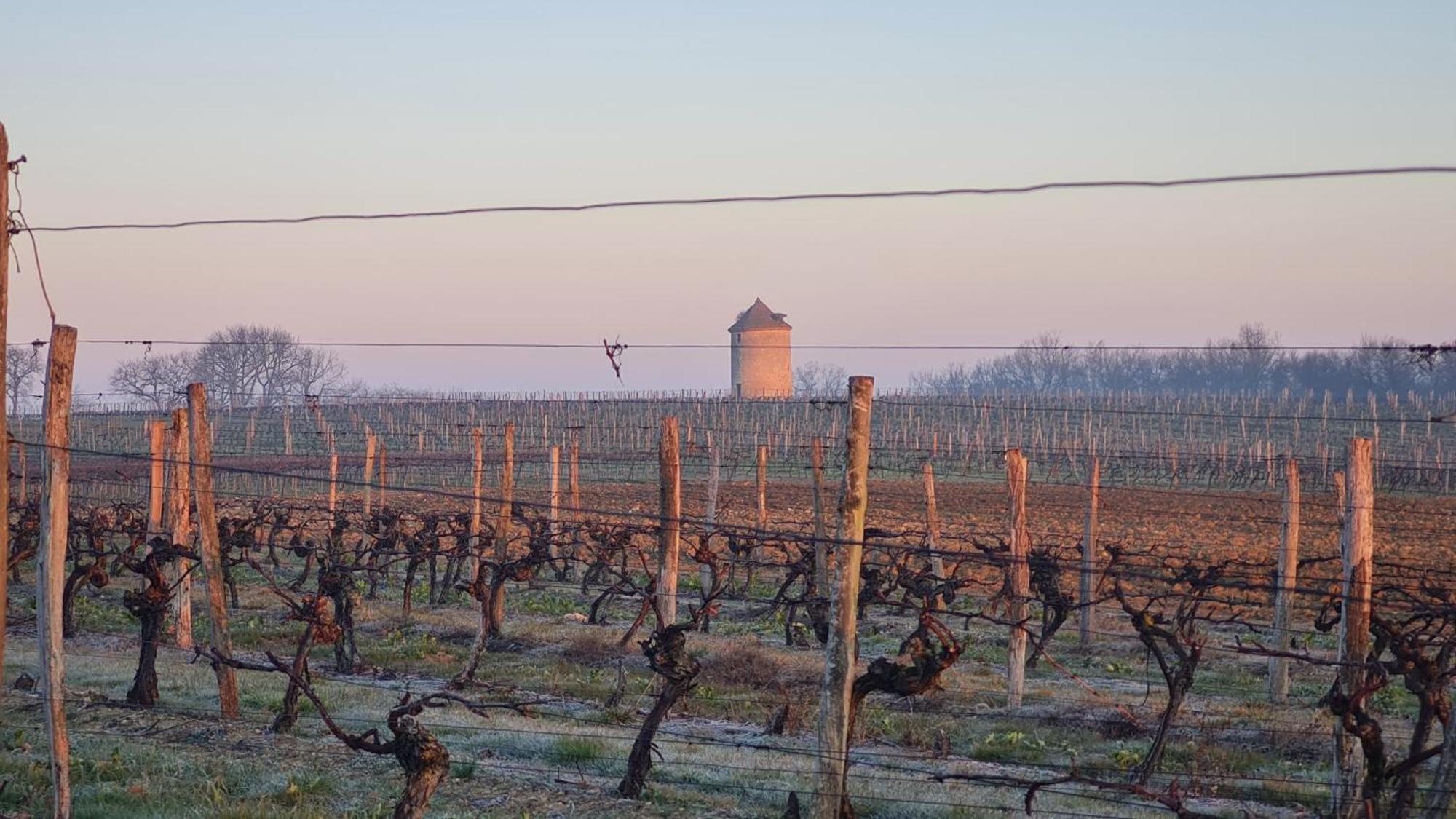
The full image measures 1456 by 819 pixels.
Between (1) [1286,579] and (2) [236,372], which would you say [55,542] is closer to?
(1) [1286,579]

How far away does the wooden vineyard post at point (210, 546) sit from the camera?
343 inches

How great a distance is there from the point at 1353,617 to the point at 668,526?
507 cm

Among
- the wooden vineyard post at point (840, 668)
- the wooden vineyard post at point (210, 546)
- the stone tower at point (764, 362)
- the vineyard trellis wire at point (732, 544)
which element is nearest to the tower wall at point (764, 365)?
the stone tower at point (764, 362)

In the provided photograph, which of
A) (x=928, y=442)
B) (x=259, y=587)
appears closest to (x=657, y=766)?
(x=259, y=587)

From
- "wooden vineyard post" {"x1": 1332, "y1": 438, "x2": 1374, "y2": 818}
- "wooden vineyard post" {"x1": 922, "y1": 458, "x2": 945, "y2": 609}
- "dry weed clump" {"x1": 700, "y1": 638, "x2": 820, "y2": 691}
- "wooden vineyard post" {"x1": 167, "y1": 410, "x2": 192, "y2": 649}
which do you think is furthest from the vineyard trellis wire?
"dry weed clump" {"x1": 700, "y1": 638, "x2": 820, "y2": 691}

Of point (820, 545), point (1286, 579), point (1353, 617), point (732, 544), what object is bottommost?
point (732, 544)

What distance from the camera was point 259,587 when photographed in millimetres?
19484

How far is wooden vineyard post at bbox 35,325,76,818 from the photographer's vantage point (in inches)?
260

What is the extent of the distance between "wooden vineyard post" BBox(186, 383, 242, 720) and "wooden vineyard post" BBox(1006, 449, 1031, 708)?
18.8ft

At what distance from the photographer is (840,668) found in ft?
18.4

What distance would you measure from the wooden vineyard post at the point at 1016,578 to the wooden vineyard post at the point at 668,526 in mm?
2741

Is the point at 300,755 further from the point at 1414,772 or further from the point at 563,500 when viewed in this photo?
the point at 563,500

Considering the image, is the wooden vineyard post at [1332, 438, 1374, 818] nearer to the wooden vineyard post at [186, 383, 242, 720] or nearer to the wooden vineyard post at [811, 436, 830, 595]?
the wooden vineyard post at [186, 383, 242, 720]

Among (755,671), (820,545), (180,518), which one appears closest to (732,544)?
(820,545)
